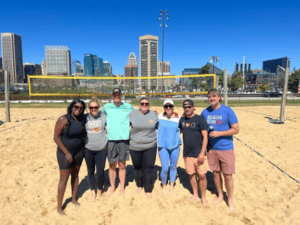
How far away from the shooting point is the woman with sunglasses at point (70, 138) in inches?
92.6

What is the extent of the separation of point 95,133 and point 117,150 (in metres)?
0.48

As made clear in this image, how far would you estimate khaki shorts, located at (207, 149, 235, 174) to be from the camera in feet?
8.46

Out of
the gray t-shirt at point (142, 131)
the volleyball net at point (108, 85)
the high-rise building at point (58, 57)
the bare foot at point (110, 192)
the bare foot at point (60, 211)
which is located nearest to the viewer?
the bare foot at point (60, 211)

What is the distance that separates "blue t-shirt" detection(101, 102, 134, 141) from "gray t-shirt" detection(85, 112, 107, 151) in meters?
0.15

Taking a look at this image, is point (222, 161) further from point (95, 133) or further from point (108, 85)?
point (108, 85)

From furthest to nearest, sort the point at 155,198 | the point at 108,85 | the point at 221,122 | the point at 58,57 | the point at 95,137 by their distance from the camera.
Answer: the point at 58,57, the point at 108,85, the point at 155,198, the point at 95,137, the point at 221,122

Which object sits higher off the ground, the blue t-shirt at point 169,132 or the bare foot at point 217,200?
the blue t-shirt at point 169,132

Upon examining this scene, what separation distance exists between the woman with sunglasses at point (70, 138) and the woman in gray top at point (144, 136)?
738 millimetres

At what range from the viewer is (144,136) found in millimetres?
2783

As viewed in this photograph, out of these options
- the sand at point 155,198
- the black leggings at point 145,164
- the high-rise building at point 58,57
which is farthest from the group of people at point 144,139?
the high-rise building at point 58,57

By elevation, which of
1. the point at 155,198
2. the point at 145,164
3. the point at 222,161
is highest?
the point at 222,161

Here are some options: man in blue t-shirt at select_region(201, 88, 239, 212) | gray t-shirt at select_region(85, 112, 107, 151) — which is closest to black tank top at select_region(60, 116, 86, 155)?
gray t-shirt at select_region(85, 112, 107, 151)

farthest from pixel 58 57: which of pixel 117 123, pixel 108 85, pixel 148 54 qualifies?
pixel 117 123

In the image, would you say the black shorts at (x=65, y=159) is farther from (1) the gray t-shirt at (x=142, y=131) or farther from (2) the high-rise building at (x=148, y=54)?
(2) the high-rise building at (x=148, y=54)
